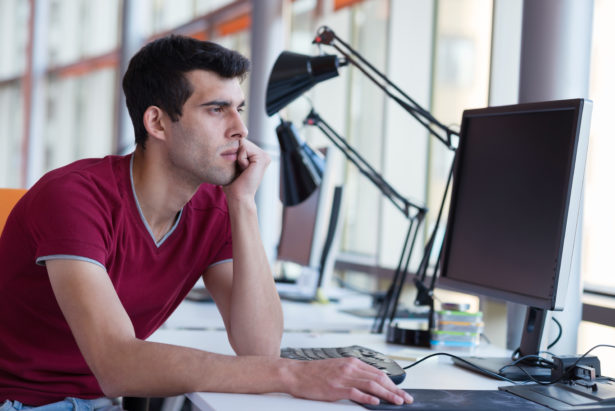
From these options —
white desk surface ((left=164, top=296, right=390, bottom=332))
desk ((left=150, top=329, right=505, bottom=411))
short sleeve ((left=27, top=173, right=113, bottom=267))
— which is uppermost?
short sleeve ((left=27, top=173, right=113, bottom=267))

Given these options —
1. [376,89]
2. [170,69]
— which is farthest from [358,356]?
[376,89]

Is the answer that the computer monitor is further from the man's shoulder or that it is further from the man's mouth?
the man's shoulder

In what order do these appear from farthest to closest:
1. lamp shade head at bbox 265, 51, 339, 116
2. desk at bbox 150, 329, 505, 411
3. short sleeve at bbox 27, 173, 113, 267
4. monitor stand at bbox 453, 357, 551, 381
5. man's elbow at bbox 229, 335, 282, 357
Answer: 1. lamp shade head at bbox 265, 51, 339, 116
2. man's elbow at bbox 229, 335, 282, 357
3. monitor stand at bbox 453, 357, 551, 381
4. short sleeve at bbox 27, 173, 113, 267
5. desk at bbox 150, 329, 505, 411

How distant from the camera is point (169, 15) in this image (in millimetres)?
6984

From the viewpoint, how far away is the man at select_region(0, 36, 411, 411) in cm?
121

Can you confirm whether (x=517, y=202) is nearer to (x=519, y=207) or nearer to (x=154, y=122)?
(x=519, y=207)

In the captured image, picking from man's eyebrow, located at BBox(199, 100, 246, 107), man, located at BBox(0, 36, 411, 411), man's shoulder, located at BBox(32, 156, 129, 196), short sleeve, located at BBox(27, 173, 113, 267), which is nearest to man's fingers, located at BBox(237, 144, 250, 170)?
man, located at BBox(0, 36, 411, 411)

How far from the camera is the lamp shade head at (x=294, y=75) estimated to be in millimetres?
2027

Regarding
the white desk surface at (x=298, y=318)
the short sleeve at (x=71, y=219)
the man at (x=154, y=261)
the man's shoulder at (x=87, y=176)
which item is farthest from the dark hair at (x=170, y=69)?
the white desk surface at (x=298, y=318)

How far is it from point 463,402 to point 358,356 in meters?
0.30

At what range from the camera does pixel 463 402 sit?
1.21 m

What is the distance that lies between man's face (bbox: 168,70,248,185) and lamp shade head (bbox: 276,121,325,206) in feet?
2.13

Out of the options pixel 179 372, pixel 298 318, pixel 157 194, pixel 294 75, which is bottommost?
pixel 298 318

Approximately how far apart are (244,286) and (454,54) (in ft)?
6.99
